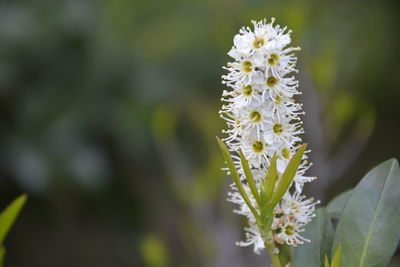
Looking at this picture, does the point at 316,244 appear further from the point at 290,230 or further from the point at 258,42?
the point at 258,42

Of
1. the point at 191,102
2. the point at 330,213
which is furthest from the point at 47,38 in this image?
the point at 330,213

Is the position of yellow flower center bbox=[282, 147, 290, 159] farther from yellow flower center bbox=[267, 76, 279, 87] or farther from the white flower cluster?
yellow flower center bbox=[267, 76, 279, 87]

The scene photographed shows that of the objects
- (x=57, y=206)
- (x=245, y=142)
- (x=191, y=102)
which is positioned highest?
(x=245, y=142)

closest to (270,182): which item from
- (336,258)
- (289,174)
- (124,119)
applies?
(289,174)

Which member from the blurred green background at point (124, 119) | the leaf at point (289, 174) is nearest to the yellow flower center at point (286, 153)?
the leaf at point (289, 174)

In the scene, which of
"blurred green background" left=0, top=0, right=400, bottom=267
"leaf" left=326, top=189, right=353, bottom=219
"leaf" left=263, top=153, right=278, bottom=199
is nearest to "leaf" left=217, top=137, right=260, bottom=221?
"leaf" left=263, top=153, right=278, bottom=199

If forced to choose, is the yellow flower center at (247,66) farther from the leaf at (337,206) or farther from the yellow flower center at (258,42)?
the leaf at (337,206)

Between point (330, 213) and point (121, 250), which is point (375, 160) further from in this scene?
point (330, 213)
